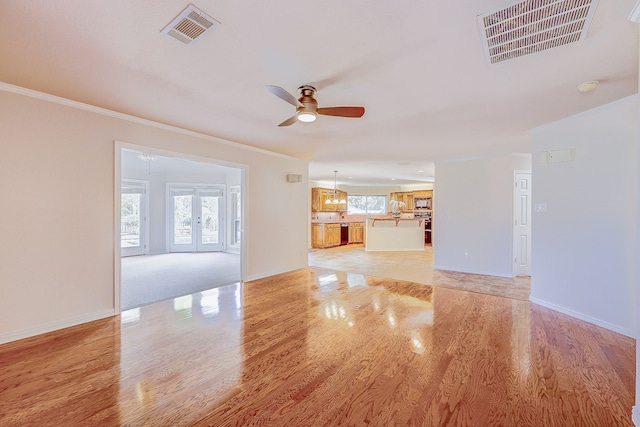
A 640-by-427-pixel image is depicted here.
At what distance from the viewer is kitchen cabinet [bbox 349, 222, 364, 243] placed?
1080cm

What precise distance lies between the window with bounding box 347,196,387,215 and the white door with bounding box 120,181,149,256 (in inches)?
304

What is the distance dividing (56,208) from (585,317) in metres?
6.09

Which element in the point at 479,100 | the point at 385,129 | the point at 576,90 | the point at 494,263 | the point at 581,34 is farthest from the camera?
the point at 494,263

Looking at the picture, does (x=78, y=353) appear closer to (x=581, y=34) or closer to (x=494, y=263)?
(x=581, y=34)

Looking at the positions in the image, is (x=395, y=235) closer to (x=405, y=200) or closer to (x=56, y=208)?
(x=405, y=200)

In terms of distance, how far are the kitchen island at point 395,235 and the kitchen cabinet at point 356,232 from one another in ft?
6.56

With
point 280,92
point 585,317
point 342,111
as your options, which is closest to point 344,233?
point 585,317

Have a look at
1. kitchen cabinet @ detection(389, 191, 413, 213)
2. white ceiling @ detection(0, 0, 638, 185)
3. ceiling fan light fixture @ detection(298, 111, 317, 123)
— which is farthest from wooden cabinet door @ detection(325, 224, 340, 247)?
ceiling fan light fixture @ detection(298, 111, 317, 123)

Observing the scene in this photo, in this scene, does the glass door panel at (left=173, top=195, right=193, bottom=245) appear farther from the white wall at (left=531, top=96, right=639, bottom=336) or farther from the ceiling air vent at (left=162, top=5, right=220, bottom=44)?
the white wall at (left=531, top=96, right=639, bottom=336)

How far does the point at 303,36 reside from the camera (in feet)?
5.88

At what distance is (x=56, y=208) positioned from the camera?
2900 millimetres

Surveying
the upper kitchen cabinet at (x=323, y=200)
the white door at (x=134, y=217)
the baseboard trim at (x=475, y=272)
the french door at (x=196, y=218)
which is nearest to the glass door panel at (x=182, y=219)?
the french door at (x=196, y=218)

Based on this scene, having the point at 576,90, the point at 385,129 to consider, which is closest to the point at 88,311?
the point at 385,129

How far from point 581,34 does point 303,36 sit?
179 cm
